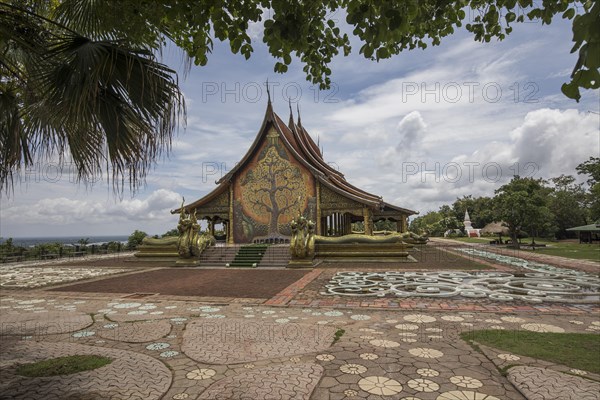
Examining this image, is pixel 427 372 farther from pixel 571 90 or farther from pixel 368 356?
pixel 571 90

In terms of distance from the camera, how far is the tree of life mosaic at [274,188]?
1883 centimetres

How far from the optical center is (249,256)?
15.2 meters

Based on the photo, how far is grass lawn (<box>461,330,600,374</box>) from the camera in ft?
11.3

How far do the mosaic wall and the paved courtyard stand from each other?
1172 cm

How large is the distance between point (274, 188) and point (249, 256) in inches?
198

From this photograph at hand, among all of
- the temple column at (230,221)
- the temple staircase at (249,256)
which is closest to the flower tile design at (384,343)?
the temple staircase at (249,256)

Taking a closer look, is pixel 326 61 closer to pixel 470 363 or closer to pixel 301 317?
pixel 470 363

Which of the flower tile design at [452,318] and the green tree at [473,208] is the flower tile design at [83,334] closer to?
the flower tile design at [452,318]

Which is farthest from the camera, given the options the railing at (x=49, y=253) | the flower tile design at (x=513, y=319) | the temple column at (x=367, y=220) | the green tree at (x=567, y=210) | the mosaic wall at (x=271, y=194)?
the green tree at (x=567, y=210)

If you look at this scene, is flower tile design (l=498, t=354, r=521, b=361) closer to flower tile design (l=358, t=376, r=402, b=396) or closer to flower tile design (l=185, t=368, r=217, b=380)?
flower tile design (l=358, t=376, r=402, b=396)

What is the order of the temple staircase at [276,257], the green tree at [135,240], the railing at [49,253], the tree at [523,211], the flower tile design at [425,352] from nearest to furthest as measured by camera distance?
the flower tile design at [425,352] → the temple staircase at [276,257] → the railing at [49,253] → the tree at [523,211] → the green tree at [135,240]

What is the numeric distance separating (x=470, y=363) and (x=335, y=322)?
2.01m

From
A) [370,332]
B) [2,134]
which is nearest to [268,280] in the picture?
[370,332]

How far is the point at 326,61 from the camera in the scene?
11.6ft
